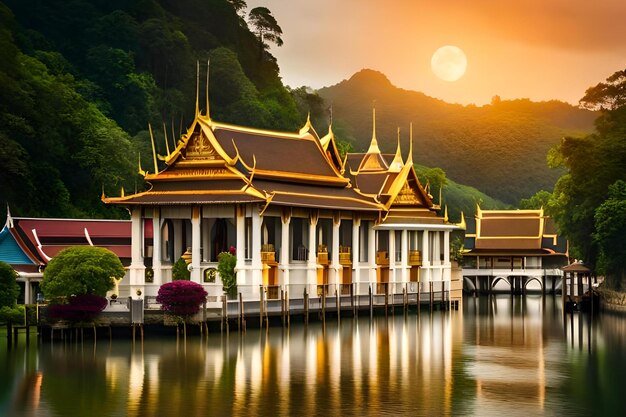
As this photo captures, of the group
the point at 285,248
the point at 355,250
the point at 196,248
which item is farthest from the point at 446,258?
the point at 196,248

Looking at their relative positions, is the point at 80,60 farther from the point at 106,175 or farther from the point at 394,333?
the point at 394,333

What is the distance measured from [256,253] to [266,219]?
17.4ft

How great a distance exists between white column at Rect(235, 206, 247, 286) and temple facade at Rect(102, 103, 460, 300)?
0.16 ft

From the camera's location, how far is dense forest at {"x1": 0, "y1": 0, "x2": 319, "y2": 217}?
81.2m

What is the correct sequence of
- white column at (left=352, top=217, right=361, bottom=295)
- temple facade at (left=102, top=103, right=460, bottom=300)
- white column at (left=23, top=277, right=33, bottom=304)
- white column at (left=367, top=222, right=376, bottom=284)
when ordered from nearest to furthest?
white column at (left=23, top=277, right=33, bottom=304)
temple facade at (left=102, top=103, right=460, bottom=300)
white column at (left=352, top=217, right=361, bottom=295)
white column at (left=367, top=222, right=376, bottom=284)

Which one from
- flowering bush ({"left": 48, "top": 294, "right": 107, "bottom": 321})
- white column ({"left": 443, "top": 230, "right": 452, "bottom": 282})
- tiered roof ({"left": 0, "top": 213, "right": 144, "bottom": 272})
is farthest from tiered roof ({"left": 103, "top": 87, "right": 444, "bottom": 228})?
flowering bush ({"left": 48, "top": 294, "right": 107, "bottom": 321})

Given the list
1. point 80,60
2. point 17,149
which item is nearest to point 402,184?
point 17,149

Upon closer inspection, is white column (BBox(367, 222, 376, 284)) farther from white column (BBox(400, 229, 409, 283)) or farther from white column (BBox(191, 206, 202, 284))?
white column (BBox(191, 206, 202, 284))

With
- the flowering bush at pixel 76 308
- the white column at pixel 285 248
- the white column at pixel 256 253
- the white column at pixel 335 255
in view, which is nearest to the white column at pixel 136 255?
the white column at pixel 256 253

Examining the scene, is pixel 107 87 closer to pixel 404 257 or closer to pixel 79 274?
pixel 404 257

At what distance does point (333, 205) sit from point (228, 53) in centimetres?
6152

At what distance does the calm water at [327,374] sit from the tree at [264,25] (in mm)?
96345

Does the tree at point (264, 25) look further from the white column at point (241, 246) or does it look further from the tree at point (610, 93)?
the white column at point (241, 246)

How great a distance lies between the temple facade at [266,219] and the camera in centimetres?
6456
